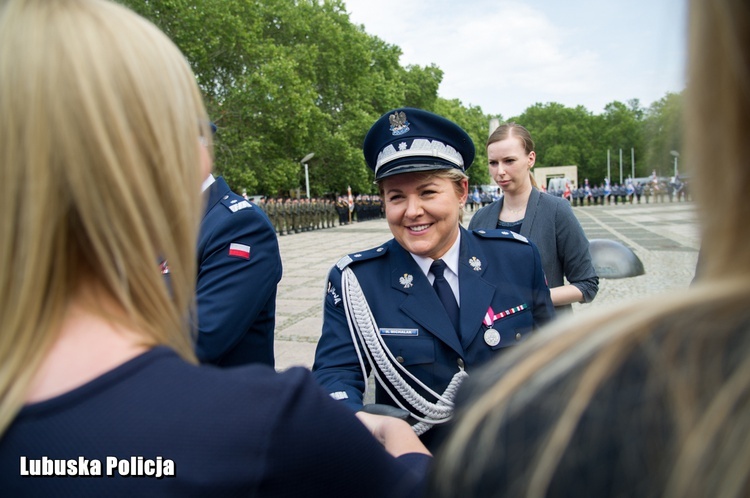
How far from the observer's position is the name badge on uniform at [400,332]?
2.01 meters

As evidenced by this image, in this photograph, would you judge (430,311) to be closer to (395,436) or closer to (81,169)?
(395,436)

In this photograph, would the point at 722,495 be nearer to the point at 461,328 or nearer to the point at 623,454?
the point at 623,454

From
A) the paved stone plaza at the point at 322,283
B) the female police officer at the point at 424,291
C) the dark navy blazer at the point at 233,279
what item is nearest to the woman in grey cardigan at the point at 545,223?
the paved stone plaza at the point at 322,283

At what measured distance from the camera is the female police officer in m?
1.98

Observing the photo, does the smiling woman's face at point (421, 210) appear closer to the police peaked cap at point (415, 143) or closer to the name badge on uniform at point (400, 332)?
the police peaked cap at point (415, 143)

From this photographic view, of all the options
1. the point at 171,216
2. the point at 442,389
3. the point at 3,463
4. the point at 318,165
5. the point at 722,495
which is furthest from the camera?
the point at 318,165

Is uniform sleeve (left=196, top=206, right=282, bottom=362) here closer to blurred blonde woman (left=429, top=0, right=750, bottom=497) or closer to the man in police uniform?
the man in police uniform

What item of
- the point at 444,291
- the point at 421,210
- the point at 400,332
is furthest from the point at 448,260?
the point at 400,332

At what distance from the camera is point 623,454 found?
480 millimetres

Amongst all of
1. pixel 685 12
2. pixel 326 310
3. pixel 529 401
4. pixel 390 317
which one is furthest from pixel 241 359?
pixel 685 12

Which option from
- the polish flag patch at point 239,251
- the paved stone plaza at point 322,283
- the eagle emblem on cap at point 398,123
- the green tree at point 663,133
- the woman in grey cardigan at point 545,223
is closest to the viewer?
A: the green tree at point 663,133

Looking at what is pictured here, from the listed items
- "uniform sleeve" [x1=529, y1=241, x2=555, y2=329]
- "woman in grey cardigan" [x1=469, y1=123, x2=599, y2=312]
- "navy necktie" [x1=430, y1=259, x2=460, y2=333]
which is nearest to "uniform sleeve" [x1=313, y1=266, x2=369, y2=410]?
"navy necktie" [x1=430, y1=259, x2=460, y2=333]

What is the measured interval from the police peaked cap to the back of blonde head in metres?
1.33

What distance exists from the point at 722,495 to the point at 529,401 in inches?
6.7
